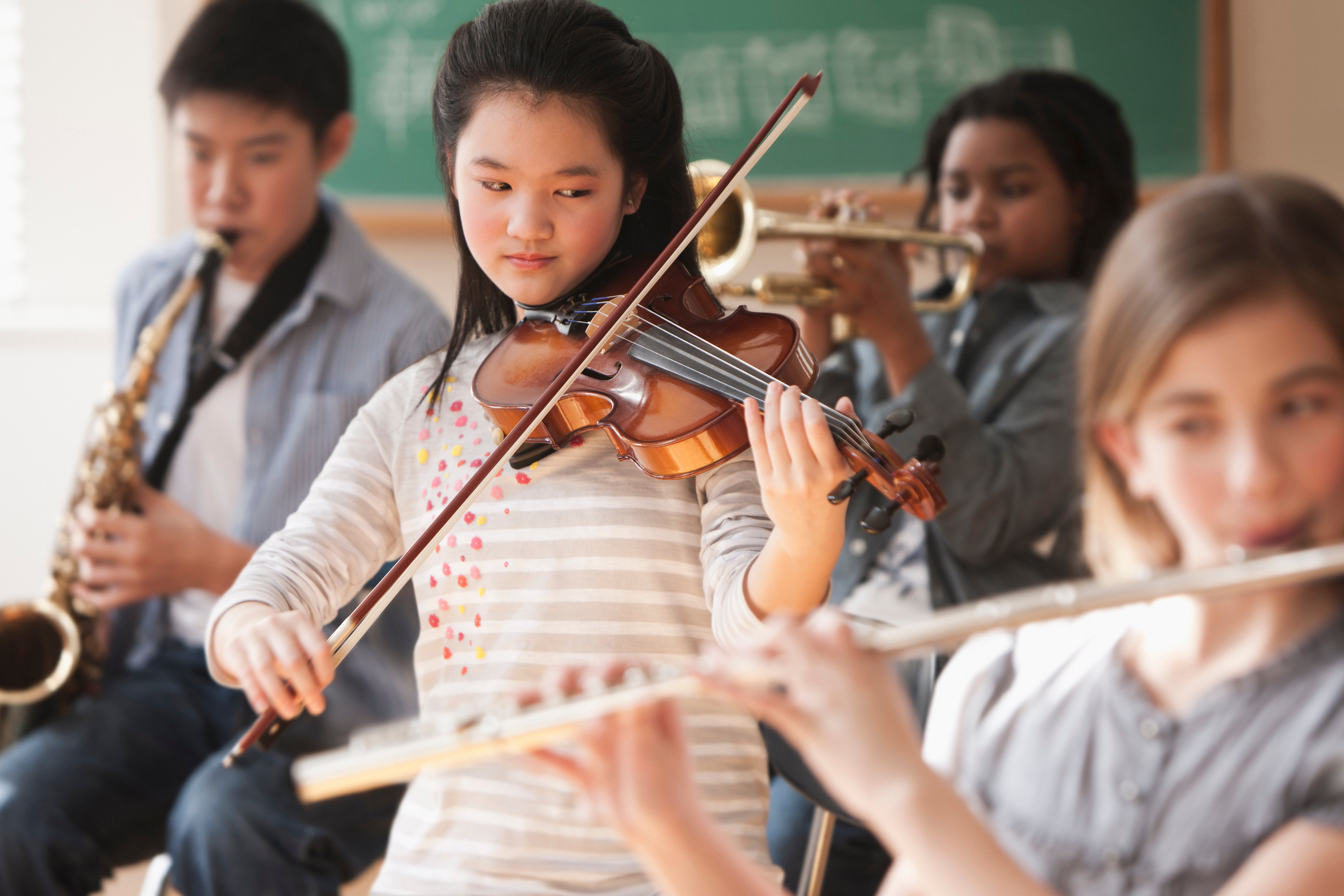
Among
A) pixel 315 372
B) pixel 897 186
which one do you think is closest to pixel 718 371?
pixel 315 372

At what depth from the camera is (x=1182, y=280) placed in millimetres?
536

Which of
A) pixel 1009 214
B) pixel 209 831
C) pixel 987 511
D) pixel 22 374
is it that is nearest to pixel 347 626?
pixel 209 831

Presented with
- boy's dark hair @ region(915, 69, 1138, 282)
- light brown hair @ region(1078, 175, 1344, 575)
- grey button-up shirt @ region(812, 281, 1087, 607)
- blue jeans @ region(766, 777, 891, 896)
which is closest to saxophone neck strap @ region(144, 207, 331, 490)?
grey button-up shirt @ region(812, 281, 1087, 607)

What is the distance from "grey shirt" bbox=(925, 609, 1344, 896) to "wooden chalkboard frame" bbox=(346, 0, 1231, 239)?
3.94 ft

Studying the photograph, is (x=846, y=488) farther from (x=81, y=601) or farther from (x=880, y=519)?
(x=81, y=601)

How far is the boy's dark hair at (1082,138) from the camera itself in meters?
1.45

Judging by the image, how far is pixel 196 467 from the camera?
1.34 m

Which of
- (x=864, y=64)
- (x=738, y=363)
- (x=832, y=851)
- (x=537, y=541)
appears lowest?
(x=832, y=851)

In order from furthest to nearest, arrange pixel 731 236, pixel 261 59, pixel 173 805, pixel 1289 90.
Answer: pixel 1289 90
pixel 261 59
pixel 173 805
pixel 731 236

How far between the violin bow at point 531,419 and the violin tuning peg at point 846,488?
165mm

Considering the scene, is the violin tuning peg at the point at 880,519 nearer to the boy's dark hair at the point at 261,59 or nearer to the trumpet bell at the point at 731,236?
the trumpet bell at the point at 731,236

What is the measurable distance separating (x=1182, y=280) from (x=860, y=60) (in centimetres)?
146

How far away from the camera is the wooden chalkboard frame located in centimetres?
182

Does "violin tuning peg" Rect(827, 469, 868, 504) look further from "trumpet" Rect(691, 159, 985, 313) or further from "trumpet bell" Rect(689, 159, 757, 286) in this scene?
"trumpet bell" Rect(689, 159, 757, 286)
